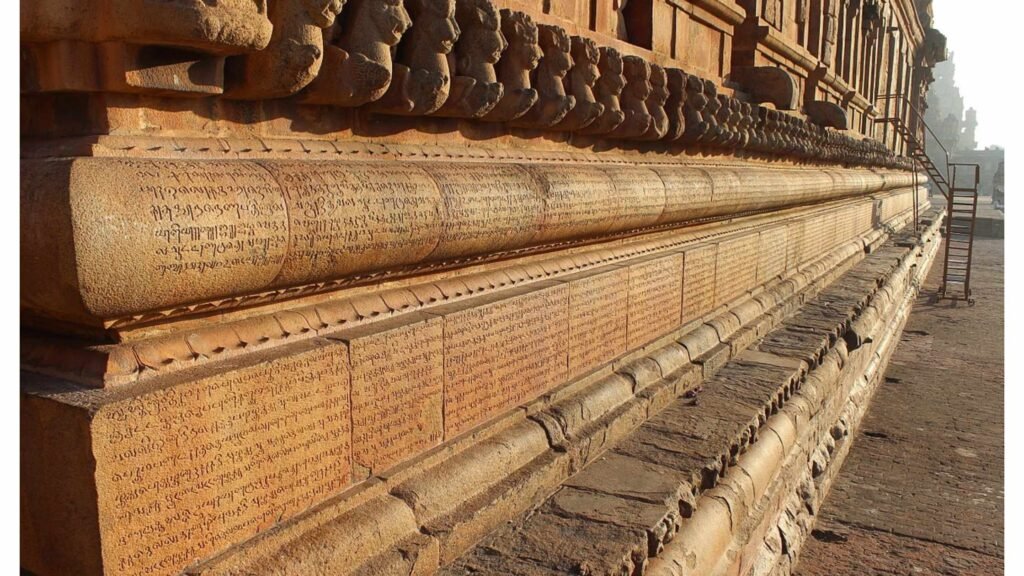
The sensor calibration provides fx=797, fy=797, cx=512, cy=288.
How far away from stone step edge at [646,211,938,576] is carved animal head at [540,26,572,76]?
6.33ft

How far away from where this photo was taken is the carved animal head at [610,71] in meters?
4.02

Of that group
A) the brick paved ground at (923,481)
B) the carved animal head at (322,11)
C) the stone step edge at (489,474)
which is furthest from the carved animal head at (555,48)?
the brick paved ground at (923,481)

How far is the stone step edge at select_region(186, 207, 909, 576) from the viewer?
2.11 m

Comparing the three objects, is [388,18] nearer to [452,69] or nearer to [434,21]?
[434,21]

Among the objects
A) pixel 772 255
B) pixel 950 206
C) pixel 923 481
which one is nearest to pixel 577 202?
pixel 923 481

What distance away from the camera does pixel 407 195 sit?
2.41 metres

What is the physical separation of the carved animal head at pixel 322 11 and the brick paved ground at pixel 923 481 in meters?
3.73

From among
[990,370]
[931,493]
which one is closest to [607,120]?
[931,493]

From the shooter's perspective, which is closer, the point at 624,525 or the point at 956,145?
the point at 624,525

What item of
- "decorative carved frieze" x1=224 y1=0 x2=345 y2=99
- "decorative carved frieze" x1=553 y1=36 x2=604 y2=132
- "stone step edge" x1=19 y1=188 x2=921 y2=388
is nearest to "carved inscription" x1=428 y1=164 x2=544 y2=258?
"stone step edge" x1=19 y1=188 x2=921 y2=388

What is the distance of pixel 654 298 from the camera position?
434cm

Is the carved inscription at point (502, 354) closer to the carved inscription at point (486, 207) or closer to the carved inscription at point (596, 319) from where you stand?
the carved inscription at point (596, 319)

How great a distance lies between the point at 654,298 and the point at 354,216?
2.47 m

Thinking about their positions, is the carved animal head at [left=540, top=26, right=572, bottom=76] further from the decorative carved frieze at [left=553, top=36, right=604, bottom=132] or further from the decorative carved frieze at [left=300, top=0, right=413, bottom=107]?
the decorative carved frieze at [left=300, top=0, right=413, bottom=107]
